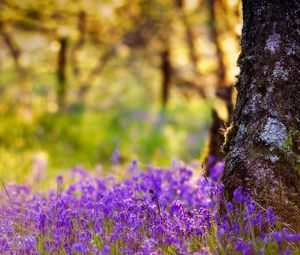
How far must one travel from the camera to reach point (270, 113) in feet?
11.3

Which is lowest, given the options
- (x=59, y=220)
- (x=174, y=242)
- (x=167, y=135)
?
(x=174, y=242)

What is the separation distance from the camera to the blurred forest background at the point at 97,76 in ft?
31.7

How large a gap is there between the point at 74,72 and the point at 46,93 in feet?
3.66

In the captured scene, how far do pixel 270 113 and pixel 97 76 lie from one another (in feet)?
34.4

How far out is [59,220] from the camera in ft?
10.7

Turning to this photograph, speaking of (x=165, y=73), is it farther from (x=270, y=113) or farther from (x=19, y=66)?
(x=270, y=113)

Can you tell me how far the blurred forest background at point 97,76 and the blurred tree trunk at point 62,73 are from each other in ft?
0.07

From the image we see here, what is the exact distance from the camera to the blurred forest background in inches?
380

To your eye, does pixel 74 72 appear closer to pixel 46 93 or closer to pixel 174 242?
pixel 46 93

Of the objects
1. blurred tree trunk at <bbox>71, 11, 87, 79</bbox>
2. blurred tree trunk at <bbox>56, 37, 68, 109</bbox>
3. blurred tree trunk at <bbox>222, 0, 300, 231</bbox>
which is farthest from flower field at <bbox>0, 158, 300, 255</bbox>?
blurred tree trunk at <bbox>56, 37, 68, 109</bbox>

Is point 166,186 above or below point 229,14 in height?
below

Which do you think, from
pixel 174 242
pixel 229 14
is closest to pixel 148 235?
pixel 174 242

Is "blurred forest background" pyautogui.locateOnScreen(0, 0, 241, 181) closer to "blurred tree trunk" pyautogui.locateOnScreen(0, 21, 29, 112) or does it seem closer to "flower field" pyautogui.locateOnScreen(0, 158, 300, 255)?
"blurred tree trunk" pyautogui.locateOnScreen(0, 21, 29, 112)

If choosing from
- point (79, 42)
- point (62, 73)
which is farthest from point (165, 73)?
point (62, 73)
